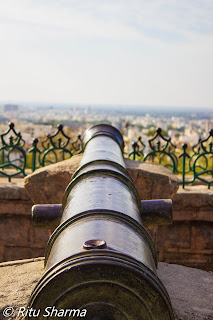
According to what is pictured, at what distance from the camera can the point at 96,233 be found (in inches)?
71.0

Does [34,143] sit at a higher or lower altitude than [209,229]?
higher

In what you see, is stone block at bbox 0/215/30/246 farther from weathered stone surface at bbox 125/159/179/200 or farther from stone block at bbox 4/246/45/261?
weathered stone surface at bbox 125/159/179/200

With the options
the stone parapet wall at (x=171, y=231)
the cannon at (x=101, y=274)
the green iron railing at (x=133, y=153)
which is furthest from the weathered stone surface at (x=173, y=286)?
the green iron railing at (x=133, y=153)

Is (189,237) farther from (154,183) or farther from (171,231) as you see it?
(154,183)

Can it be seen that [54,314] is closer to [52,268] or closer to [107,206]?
[52,268]

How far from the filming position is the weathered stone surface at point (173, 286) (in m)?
2.68

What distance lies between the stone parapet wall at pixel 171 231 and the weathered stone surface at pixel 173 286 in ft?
7.30

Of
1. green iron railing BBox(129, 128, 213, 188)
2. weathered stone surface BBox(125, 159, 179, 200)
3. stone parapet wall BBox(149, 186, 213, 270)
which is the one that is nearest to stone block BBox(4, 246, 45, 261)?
stone parapet wall BBox(149, 186, 213, 270)

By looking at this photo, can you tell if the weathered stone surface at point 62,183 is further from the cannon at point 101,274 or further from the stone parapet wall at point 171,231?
the cannon at point 101,274

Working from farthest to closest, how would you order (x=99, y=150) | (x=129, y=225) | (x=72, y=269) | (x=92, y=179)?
1. (x=99, y=150)
2. (x=92, y=179)
3. (x=129, y=225)
4. (x=72, y=269)

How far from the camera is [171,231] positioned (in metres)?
6.05

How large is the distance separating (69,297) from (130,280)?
0.73 ft

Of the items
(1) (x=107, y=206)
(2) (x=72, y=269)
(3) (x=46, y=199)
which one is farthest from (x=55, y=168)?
(2) (x=72, y=269)

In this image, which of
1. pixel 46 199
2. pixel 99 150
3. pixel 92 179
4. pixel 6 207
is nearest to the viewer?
pixel 92 179
